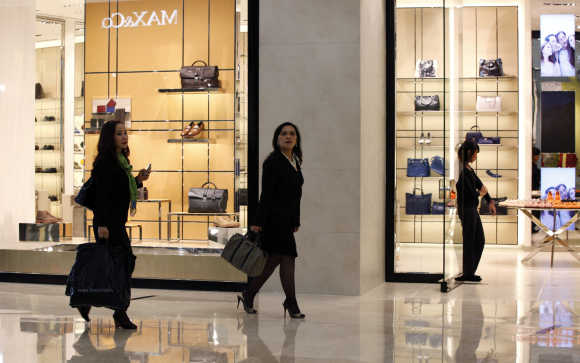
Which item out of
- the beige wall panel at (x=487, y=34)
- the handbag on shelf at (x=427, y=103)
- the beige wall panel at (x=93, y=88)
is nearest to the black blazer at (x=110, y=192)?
the beige wall panel at (x=93, y=88)

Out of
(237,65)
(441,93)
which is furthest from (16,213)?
(441,93)

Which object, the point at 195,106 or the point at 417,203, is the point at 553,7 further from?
the point at 195,106

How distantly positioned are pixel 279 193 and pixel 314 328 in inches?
42.5

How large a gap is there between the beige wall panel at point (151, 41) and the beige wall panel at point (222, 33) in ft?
1.36

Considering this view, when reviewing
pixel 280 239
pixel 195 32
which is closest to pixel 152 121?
pixel 195 32

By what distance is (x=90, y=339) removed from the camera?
5160 millimetres

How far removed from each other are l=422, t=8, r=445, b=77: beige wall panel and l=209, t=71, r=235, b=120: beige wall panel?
2.13 metres

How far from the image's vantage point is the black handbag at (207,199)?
8.12 metres

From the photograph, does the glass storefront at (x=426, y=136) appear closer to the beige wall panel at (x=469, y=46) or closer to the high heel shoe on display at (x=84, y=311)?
the high heel shoe on display at (x=84, y=311)

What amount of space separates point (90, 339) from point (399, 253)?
4.13 meters

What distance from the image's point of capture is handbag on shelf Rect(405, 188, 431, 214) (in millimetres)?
8281

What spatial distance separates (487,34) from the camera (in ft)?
44.7

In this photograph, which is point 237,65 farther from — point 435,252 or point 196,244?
point 435,252

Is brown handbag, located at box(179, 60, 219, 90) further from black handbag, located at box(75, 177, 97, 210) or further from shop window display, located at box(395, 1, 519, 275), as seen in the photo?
black handbag, located at box(75, 177, 97, 210)
